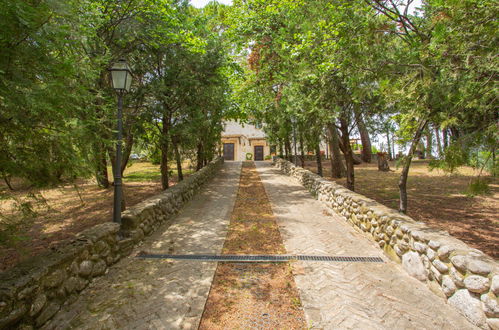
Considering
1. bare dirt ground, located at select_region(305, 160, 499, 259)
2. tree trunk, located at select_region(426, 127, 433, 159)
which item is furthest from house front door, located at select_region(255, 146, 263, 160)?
tree trunk, located at select_region(426, 127, 433, 159)

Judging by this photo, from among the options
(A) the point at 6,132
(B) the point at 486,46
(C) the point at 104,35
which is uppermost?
(C) the point at 104,35

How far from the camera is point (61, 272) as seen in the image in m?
2.95

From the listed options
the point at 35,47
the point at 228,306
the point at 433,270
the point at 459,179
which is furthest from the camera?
the point at 459,179

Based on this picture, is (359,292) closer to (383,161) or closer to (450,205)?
(450,205)

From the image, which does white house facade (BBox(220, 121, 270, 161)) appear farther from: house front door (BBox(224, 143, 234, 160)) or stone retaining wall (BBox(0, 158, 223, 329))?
stone retaining wall (BBox(0, 158, 223, 329))

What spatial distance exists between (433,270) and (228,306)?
2.78 meters

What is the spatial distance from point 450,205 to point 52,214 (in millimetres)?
12896

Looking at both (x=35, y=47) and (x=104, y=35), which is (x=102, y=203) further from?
(x=35, y=47)

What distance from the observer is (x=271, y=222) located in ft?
20.8

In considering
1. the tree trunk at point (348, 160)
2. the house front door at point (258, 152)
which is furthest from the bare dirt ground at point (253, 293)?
the house front door at point (258, 152)

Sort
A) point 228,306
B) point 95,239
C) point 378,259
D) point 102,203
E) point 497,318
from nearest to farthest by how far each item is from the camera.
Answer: point 497,318, point 228,306, point 95,239, point 378,259, point 102,203

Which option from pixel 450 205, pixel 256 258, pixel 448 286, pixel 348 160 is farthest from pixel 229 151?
pixel 448 286

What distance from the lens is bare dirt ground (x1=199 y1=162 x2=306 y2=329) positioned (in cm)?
268

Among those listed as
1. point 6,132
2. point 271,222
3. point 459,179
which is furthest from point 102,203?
point 459,179
